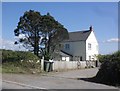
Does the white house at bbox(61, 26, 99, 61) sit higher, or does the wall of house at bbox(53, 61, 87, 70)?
the white house at bbox(61, 26, 99, 61)

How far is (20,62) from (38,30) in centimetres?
1500

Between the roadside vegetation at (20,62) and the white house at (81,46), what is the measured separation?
1084 inches

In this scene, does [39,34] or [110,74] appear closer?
[110,74]

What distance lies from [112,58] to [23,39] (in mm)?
25527

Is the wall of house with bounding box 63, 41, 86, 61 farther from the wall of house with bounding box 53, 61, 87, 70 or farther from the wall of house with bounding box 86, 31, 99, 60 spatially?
the wall of house with bounding box 53, 61, 87, 70

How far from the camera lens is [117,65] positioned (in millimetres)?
20719

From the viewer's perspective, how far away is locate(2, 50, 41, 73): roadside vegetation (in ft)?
96.5

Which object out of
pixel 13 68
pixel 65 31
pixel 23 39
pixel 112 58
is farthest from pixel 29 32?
pixel 112 58

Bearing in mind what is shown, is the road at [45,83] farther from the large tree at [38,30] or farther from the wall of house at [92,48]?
the wall of house at [92,48]

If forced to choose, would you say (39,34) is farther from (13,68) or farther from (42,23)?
(13,68)

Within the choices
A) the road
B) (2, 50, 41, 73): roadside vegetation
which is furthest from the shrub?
the road

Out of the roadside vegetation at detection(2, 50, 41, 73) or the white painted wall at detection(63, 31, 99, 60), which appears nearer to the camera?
the roadside vegetation at detection(2, 50, 41, 73)

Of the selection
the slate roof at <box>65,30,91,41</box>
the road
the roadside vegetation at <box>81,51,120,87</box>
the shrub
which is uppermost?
the slate roof at <box>65,30,91,41</box>

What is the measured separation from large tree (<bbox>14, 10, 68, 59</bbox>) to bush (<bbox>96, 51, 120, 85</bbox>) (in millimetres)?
22478
